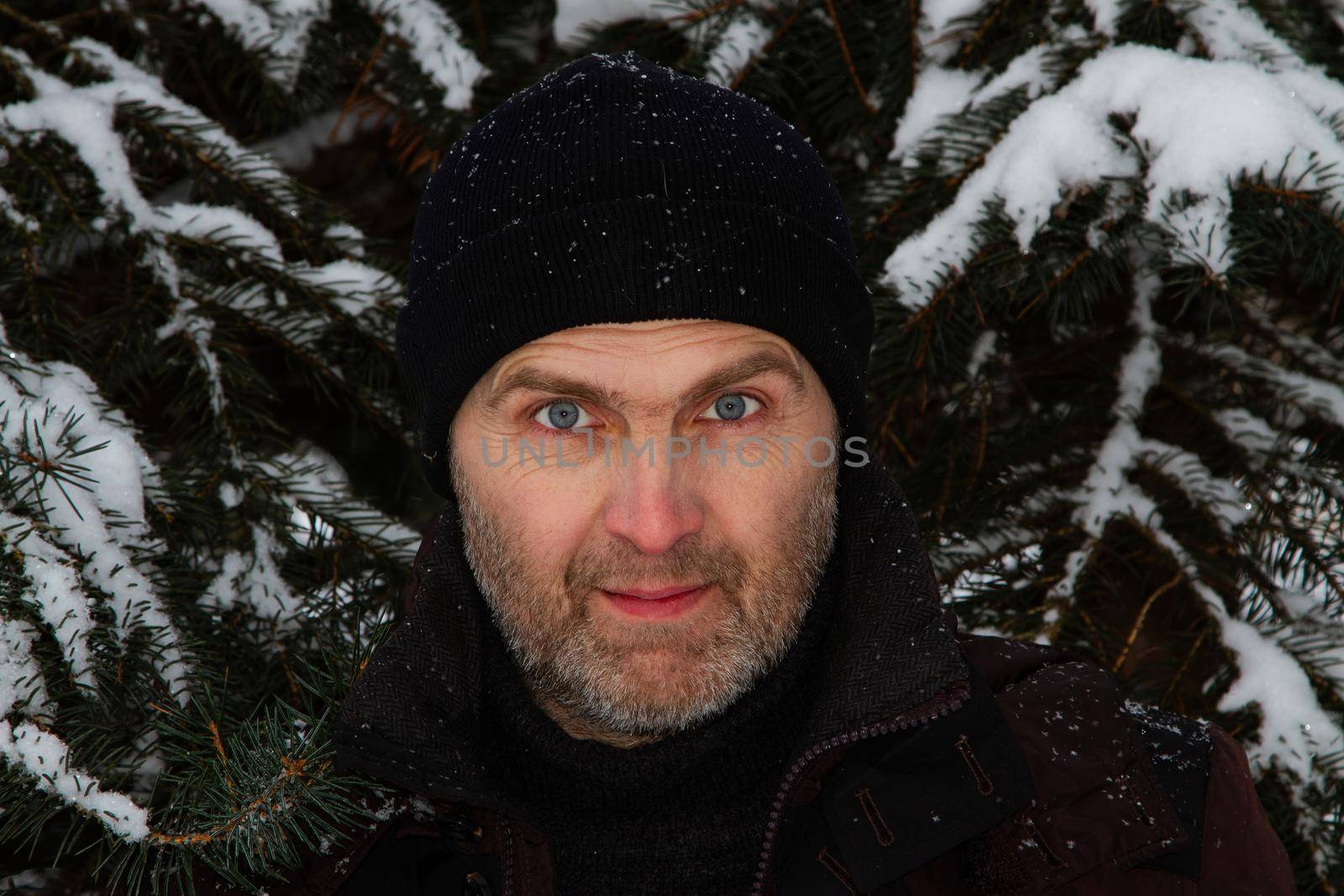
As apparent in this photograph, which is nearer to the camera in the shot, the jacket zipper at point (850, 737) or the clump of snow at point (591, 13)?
the jacket zipper at point (850, 737)

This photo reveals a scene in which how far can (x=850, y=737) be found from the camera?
5.57ft

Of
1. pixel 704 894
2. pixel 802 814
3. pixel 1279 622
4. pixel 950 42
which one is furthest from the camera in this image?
pixel 950 42

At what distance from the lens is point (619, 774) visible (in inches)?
76.9

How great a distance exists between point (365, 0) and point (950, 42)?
1202 millimetres

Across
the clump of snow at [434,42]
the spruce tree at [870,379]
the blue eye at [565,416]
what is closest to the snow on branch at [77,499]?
the spruce tree at [870,379]

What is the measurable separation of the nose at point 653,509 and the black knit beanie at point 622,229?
0.86 feet

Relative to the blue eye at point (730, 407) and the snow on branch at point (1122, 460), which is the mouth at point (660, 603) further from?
the snow on branch at point (1122, 460)

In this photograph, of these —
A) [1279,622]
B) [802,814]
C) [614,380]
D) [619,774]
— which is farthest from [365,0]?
[1279,622]

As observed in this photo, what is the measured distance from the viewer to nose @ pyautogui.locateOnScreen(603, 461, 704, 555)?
1825 mm

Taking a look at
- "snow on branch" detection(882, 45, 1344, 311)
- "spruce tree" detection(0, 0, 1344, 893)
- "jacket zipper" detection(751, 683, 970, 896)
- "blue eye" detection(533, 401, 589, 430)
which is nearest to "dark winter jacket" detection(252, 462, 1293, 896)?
"jacket zipper" detection(751, 683, 970, 896)

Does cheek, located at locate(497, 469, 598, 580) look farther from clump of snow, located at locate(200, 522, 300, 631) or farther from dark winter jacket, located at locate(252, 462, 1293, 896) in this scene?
clump of snow, located at locate(200, 522, 300, 631)

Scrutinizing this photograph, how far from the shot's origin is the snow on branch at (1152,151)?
1.83 meters

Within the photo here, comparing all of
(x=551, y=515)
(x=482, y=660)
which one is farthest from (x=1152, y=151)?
(x=482, y=660)

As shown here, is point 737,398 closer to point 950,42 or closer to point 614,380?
point 614,380
